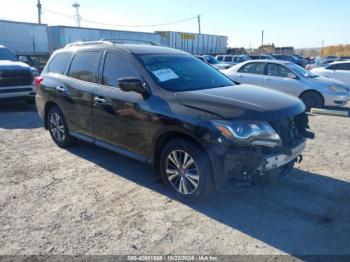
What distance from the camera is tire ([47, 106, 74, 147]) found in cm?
604

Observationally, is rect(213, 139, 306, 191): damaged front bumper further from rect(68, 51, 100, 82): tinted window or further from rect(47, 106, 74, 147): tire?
rect(47, 106, 74, 147): tire

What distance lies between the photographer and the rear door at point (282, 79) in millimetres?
10539

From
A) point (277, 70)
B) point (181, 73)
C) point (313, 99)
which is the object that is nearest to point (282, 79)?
point (277, 70)

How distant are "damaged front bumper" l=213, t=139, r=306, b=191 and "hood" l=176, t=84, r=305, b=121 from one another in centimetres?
36

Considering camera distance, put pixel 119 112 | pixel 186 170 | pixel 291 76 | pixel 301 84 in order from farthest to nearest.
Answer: pixel 291 76 < pixel 301 84 < pixel 119 112 < pixel 186 170

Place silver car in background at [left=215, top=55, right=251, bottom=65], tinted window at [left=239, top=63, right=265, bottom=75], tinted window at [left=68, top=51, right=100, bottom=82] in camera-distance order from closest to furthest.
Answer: tinted window at [left=68, top=51, right=100, bottom=82]
tinted window at [left=239, top=63, right=265, bottom=75]
silver car in background at [left=215, top=55, right=251, bottom=65]

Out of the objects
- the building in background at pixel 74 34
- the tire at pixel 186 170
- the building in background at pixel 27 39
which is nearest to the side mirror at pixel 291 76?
the tire at pixel 186 170

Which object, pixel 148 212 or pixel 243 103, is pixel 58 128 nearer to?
pixel 148 212

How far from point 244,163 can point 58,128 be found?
13.0 feet

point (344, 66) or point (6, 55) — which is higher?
point (6, 55)

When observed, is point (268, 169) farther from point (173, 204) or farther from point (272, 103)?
point (173, 204)

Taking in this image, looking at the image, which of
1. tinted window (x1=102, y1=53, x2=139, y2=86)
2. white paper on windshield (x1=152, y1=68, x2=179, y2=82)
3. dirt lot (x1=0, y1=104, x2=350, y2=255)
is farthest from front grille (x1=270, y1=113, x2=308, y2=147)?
tinted window (x1=102, y1=53, x2=139, y2=86)

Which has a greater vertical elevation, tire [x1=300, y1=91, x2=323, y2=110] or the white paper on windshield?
the white paper on windshield

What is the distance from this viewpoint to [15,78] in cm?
1022
